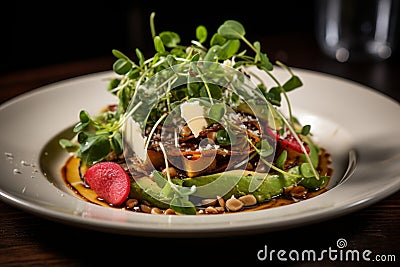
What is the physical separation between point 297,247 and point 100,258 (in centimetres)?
39

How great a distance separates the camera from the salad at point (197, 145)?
1522 millimetres

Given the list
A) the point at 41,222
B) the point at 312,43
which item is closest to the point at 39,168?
the point at 41,222

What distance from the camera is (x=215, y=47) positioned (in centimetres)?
165

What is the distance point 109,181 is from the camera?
1.55 metres

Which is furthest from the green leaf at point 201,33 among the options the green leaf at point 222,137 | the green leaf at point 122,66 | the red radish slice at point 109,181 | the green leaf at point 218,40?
the red radish slice at point 109,181

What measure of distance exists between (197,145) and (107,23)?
7.75 feet

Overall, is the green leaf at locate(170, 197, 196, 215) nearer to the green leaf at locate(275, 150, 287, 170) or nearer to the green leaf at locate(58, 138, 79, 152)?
the green leaf at locate(275, 150, 287, 170)

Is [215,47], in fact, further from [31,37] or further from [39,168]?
[31,37]

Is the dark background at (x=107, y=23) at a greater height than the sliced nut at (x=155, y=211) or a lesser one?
greater

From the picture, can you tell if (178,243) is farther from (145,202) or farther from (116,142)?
(116,142)

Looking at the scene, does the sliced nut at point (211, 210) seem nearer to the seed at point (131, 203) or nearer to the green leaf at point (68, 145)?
the seed at point (131, 203)

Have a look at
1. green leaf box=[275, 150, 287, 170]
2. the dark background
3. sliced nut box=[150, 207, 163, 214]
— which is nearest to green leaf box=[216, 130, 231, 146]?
green leaf box=[275, 150, 287, 170]

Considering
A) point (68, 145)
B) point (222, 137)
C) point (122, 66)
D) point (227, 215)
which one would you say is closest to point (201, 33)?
point (122, 66)

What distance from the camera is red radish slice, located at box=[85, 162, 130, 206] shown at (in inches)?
59.5
